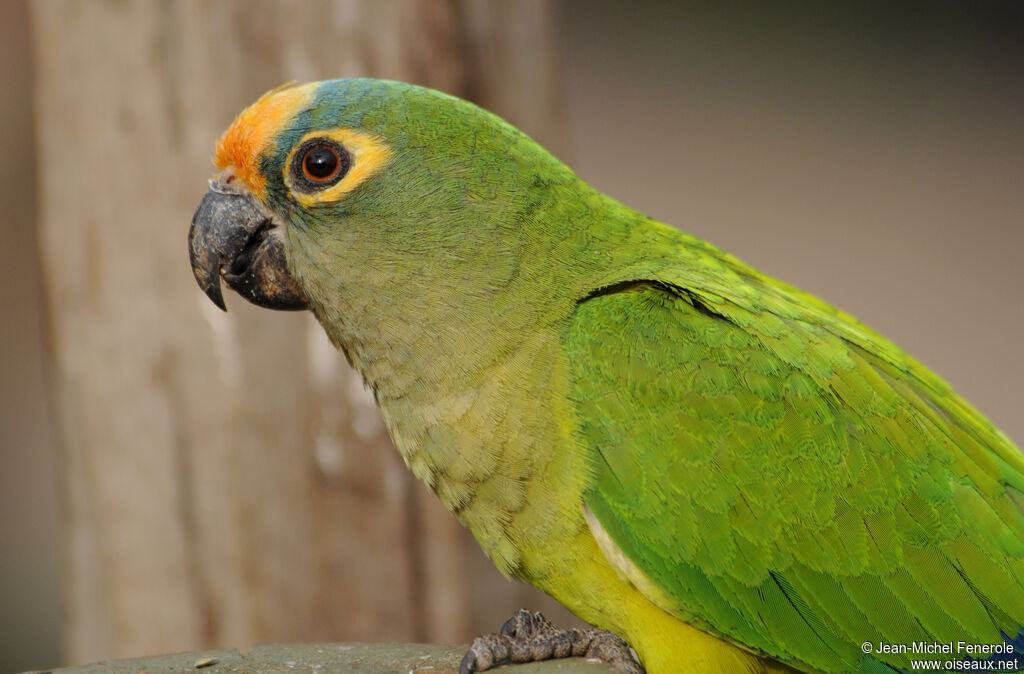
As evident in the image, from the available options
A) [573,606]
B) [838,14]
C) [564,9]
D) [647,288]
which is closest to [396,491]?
[573,606]

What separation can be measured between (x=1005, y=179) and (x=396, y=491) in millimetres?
7519

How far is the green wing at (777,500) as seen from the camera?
2.27m

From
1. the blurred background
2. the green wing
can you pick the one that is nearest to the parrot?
the green wing

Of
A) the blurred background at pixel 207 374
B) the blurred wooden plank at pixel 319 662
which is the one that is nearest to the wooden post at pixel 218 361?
the blurred background at pixel 207 374

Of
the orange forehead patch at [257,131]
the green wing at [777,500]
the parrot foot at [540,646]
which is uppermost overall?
the orange forehead patch at [257,131]

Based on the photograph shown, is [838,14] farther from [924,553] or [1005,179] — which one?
[924,553]

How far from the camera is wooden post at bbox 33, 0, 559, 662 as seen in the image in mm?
3064

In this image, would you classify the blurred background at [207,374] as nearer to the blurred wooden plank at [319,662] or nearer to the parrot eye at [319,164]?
the parrot eye at [319,164]

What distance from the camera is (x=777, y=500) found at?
2270 mm

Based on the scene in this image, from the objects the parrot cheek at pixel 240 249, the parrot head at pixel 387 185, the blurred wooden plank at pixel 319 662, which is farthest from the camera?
the parrot cheek at pixel 240 249

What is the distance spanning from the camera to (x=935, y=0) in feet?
28.6

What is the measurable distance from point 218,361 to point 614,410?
1391 millimetres

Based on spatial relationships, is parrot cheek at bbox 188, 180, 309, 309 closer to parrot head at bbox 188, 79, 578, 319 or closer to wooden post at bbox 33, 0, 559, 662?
parrot head at bbox 188, 79, 578, 319

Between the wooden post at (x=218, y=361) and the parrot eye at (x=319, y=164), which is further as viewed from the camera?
the wooden post at (x=218, y=361)
